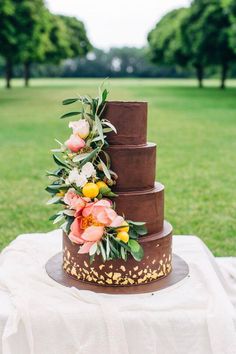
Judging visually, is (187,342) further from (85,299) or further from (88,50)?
(88,50)

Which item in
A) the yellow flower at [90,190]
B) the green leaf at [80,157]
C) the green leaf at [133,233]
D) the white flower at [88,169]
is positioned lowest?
the green leaf at [133,233]

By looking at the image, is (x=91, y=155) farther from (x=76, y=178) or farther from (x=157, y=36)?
(x=157, y=36)

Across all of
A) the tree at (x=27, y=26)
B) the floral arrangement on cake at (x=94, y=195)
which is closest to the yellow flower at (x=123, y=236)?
the floral arrangement on cake at (x=94, y=195)

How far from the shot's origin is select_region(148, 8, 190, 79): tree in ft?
147

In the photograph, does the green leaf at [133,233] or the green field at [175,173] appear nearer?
the green leaf at [133,233]

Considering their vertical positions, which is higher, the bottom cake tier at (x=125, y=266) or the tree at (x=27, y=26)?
the tree at (x=27, y=26)

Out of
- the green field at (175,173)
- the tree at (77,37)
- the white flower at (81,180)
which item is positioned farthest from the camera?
the tree at (77,37)

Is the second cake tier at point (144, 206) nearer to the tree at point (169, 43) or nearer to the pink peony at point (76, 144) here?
the pink peony at point (76, 144)

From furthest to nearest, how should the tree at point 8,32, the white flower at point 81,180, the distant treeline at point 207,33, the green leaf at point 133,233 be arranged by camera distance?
the distant treeline at point 207,33, the tree at point 8,32, the green leaf at point 133,233, the white flower at point 81,180

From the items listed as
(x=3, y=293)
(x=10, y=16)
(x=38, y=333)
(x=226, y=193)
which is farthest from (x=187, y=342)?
(x=10, y=16)

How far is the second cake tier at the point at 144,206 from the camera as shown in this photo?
321cm

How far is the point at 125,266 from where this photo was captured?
3248 mm

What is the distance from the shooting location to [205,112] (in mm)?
22484

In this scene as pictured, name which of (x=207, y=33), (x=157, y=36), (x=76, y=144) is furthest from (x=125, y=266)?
(x=157, y=36)
